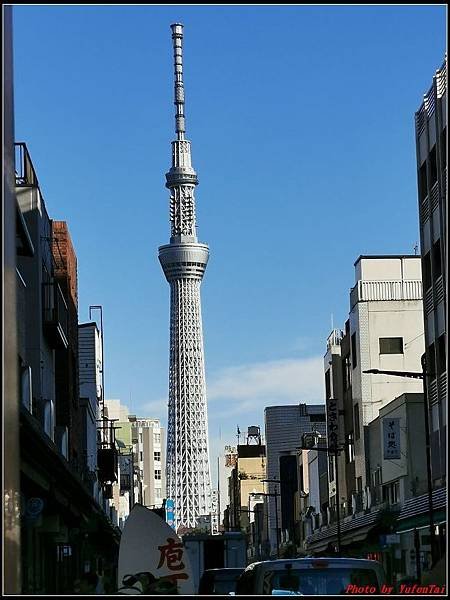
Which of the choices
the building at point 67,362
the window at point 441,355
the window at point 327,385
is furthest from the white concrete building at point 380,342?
the window at point 441,355

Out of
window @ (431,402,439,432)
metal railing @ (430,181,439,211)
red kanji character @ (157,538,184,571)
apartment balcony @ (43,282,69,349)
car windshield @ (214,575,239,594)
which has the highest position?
metal railing @ (430,181,439,211)

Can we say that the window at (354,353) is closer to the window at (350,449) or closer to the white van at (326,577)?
the window at (350,449)

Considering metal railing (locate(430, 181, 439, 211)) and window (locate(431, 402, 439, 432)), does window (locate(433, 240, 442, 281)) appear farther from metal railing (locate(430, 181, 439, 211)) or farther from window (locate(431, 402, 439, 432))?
window (locate(431, 402, 439, 432))

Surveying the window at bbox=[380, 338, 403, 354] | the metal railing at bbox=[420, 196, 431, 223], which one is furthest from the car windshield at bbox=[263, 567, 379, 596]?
the window at bbox=[380, 338, 403, 354]

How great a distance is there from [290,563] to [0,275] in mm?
10849

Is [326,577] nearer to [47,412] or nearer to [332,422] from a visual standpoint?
[47,412]

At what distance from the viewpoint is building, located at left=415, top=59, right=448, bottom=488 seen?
5747cm

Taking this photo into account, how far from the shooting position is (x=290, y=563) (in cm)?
1733

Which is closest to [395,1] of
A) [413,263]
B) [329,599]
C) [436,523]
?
[329,599]

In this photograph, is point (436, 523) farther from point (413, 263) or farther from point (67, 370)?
point (413, 263)

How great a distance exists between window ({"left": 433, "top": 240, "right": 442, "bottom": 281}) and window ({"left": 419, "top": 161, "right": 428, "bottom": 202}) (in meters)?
3.42

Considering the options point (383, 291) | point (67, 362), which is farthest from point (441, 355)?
point (383, 291)

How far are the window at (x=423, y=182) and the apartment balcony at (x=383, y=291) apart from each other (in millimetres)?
28163

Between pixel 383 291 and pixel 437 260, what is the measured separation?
34.2 metres
